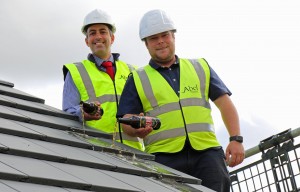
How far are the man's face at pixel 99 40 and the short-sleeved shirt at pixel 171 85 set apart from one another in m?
0.54

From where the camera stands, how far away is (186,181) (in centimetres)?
479

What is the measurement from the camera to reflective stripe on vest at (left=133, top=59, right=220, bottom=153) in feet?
18.6

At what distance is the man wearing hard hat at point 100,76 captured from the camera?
6.03 metres

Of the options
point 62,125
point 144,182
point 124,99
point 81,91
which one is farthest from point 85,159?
point 81,91

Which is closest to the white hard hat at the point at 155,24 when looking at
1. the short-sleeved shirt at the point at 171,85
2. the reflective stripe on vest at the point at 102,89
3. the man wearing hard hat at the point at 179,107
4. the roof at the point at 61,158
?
the man wearing hard hat at the point at 179,107

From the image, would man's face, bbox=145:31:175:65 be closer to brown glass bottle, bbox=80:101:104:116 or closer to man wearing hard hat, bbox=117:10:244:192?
man wearing hard hat, bbox=117:10:244:192

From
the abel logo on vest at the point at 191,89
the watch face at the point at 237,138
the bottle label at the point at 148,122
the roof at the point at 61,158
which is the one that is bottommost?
the roof at the point at 61,158

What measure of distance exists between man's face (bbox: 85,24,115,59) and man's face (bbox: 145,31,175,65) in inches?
22.3

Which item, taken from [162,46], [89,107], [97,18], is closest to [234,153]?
[162,46]

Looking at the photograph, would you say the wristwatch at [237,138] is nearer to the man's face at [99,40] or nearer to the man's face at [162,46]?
the man's face at [162,46]

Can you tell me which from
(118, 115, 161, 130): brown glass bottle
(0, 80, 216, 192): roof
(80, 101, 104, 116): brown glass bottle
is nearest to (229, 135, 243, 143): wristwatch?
(118, 115, 161, 130): brown glass bottle

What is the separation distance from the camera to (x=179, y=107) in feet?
18.8

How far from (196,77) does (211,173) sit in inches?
31.1

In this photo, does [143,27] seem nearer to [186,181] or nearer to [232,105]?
[232,105]
